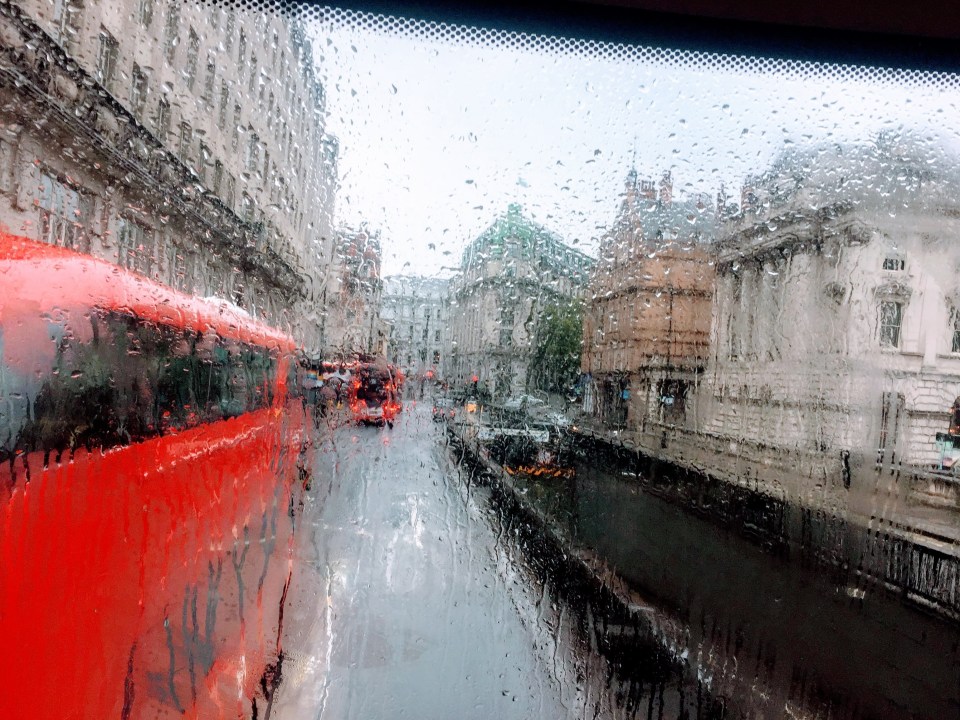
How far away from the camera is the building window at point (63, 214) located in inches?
118

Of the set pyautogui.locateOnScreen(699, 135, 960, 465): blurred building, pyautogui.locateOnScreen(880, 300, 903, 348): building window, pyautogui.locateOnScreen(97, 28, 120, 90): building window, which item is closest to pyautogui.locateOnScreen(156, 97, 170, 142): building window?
pyautogui.locateOnScreen(97, 28, 120, 90): building window

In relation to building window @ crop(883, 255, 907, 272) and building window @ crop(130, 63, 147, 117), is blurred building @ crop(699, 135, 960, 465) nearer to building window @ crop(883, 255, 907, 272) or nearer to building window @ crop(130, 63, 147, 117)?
building window @ crop(883, 255, 907, 272)

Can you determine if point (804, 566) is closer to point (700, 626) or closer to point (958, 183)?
point (700, 626)

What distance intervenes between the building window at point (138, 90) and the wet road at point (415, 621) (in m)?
3.15

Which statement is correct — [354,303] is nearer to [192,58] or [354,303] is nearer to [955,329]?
[192,58]

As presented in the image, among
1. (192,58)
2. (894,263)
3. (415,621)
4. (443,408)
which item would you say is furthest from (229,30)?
(894,263)

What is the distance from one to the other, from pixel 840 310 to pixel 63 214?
888 centimetres

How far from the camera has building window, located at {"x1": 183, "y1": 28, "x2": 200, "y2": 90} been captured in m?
2.87

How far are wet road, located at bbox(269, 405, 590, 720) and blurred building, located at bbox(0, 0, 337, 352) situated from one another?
1.75 m

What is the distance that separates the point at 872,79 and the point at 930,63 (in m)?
0.18

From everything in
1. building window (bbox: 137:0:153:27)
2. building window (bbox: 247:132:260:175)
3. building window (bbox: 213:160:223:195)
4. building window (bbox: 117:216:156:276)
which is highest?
building window (bbox: 137:0:153:27)

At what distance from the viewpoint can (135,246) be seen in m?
3.11

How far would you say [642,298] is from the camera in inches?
233

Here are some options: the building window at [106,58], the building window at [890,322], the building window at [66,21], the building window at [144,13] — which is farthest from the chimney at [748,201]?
the building window at [66,21]
